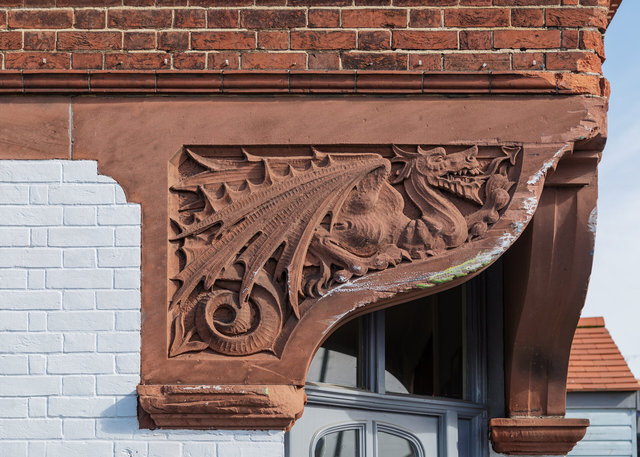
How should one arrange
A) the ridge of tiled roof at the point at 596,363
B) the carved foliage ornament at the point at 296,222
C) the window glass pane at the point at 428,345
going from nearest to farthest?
the carved foliage ornament at the point at 296,222 → the window glass pane at the point at 428,345 → the ridge of tiled roof at the point at 596,363

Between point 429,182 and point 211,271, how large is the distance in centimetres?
100

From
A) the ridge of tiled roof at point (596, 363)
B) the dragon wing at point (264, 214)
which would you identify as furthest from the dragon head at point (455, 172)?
the ridge of tiled roof at point (596, 363)

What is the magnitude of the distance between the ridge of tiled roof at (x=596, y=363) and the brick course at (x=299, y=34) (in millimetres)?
5745

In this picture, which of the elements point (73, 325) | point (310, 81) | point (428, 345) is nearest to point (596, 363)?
point (428, 345)

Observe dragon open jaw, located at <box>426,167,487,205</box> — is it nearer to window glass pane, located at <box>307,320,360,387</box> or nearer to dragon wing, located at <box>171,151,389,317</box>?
dragon wing, located at <box>171,151,389,317</box>

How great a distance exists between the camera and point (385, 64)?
159 inches

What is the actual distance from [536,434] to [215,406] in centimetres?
161

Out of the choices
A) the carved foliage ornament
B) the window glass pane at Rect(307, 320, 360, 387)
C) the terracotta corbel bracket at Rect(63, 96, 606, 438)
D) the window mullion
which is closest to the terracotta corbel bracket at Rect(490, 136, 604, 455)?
the terracotta corbel bracket at Rect(63, 96, 606, 438)

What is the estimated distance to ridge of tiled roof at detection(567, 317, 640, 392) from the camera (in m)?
9.32

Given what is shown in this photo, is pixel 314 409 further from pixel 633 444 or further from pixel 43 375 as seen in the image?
pixel 633 444

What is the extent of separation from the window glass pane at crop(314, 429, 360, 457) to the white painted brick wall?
2.27 ft

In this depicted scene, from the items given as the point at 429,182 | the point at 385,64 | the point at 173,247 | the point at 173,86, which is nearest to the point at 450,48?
the point at 385,64

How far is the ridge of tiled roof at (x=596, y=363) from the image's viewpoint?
9.32 m

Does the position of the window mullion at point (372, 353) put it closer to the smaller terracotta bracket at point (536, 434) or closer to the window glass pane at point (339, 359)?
the window glass pane at point (339, 359)
